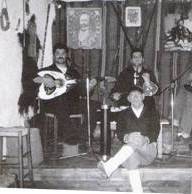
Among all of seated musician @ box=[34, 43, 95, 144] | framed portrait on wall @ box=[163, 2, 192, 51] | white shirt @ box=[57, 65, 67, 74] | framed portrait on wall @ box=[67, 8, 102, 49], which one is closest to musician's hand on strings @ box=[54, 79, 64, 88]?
seated musician @ box=[34, 43, 95, 144]

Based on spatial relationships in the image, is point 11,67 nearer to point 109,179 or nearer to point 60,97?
point 60,97

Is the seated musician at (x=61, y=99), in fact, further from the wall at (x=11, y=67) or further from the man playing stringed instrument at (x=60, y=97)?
the wall at (x=11, y=67)

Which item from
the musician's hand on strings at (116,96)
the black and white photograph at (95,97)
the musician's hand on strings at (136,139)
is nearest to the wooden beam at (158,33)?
the black and white photograph at (95,97)

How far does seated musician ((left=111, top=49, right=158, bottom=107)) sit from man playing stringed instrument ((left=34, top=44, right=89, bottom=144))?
37 cm

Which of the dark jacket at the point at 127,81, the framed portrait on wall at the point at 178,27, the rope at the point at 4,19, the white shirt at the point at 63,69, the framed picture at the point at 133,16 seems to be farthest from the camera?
the framed picture at the point at 133,16

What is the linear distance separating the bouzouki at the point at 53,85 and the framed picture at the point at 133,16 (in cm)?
127

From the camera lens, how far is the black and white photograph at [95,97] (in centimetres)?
314

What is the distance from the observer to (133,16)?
4.68 meters

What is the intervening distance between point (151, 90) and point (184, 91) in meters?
0.41

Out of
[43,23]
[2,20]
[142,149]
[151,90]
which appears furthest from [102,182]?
[43,23]

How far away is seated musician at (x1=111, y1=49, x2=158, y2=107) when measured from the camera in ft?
12.5

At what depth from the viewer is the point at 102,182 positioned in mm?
3180

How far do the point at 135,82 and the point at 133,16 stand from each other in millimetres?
993

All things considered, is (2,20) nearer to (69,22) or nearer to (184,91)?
(69,22)
